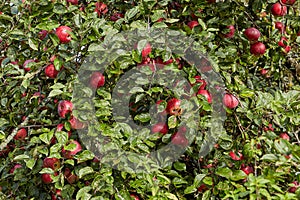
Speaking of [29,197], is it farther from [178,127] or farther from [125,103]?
[178,127]

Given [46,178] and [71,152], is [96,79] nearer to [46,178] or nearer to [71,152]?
[71,152]

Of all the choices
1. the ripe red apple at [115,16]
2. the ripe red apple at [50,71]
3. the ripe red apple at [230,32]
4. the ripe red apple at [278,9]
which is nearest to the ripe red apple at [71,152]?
the ripe red apple at [50,71]

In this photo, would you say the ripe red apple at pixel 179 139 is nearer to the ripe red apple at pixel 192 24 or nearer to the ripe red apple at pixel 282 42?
the ripe red apple at pixel 192 24

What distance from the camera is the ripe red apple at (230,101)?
4.71 feet

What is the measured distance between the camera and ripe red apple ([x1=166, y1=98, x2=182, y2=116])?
1.33 m

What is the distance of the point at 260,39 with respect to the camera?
5.52 feet

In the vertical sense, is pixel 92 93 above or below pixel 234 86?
above

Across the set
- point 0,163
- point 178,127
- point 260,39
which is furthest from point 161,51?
point 0,163

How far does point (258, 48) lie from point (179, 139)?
0.55 metres

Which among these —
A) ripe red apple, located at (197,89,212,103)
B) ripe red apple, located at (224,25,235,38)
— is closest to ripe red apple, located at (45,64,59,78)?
ripe red apple, located at (197,89,212,103)

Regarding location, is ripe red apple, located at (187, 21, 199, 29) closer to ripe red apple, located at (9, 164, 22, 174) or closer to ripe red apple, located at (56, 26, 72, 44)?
ripe red apple, located at (56, 26, 72, 44)

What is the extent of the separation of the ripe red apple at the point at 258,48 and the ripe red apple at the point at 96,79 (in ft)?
2.08

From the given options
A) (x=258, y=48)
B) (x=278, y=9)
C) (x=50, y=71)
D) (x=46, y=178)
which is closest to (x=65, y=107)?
(x=50, y=71)

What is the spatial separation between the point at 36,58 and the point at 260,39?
824 millimetres
